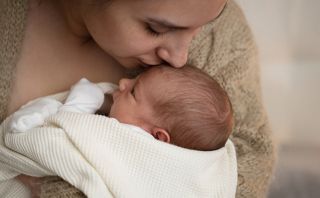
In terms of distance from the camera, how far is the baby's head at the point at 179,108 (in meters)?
0.97

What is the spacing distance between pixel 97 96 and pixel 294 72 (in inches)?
40.6

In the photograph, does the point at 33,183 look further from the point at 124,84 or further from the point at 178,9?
the point at 178,9

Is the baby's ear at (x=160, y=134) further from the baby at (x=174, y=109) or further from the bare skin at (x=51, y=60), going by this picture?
the bare skin at (x=51, y=60)

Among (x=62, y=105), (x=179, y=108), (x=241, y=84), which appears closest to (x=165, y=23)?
(x=179, y=108)

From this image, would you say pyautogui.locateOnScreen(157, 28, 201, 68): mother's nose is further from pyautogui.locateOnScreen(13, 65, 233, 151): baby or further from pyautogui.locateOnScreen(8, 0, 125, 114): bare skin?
pyautogui.locateOnScreen(8, 0, 125, 114): bare skin

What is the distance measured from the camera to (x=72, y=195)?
943 millimetres

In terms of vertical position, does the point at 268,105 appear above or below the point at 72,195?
below

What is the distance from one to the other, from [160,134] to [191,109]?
7 centimetres

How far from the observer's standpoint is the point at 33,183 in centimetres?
104

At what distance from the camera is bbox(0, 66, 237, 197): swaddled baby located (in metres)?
0.94

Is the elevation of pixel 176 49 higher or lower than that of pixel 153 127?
→ higher

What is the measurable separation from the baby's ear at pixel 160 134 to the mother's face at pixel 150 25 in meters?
0.12

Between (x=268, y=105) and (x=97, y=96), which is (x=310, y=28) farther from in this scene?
(x=97, y=96)

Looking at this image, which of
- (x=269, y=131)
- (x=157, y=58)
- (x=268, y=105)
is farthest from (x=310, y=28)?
(x=157, y=58)
